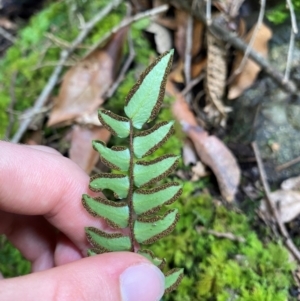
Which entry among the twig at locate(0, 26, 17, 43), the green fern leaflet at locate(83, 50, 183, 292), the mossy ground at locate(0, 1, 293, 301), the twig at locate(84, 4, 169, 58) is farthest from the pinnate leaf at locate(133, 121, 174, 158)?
the twig at locate(0, 26, 17, 43)

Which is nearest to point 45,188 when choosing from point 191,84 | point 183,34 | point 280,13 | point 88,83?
point 88,83

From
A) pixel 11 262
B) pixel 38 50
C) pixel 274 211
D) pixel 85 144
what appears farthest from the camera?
pixel 38 50

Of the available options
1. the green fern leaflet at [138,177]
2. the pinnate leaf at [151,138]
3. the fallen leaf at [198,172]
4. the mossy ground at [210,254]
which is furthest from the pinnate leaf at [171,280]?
the fallen leaf at [198,172]

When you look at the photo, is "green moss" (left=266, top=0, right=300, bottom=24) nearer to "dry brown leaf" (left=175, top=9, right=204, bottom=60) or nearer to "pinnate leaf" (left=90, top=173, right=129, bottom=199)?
"dry brown leaf" (left=175, top=9, right=204, bottom=60)

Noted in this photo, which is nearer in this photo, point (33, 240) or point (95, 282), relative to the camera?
point (95, 282)

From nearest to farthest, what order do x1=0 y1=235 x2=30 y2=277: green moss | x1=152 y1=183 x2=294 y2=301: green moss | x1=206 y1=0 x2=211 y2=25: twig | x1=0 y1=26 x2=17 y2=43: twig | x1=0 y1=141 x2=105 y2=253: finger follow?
x1=0 y1=141 x2=105 y2=253: finger
x1=152 y1=183 x2=294 y2=301: green moss
x1=0 y1=235 x2=30 y2=277: green moss
x1=206 y1=0 x2=211 y2=25: twig
x1=0 y1=26 x2=17 y2=43: twig

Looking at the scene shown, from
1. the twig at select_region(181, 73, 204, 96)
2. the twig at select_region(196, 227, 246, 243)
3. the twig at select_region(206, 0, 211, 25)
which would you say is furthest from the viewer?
the twig at select_region(181, 73, 204, 96)

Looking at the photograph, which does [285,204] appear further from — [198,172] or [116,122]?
[116,122]
